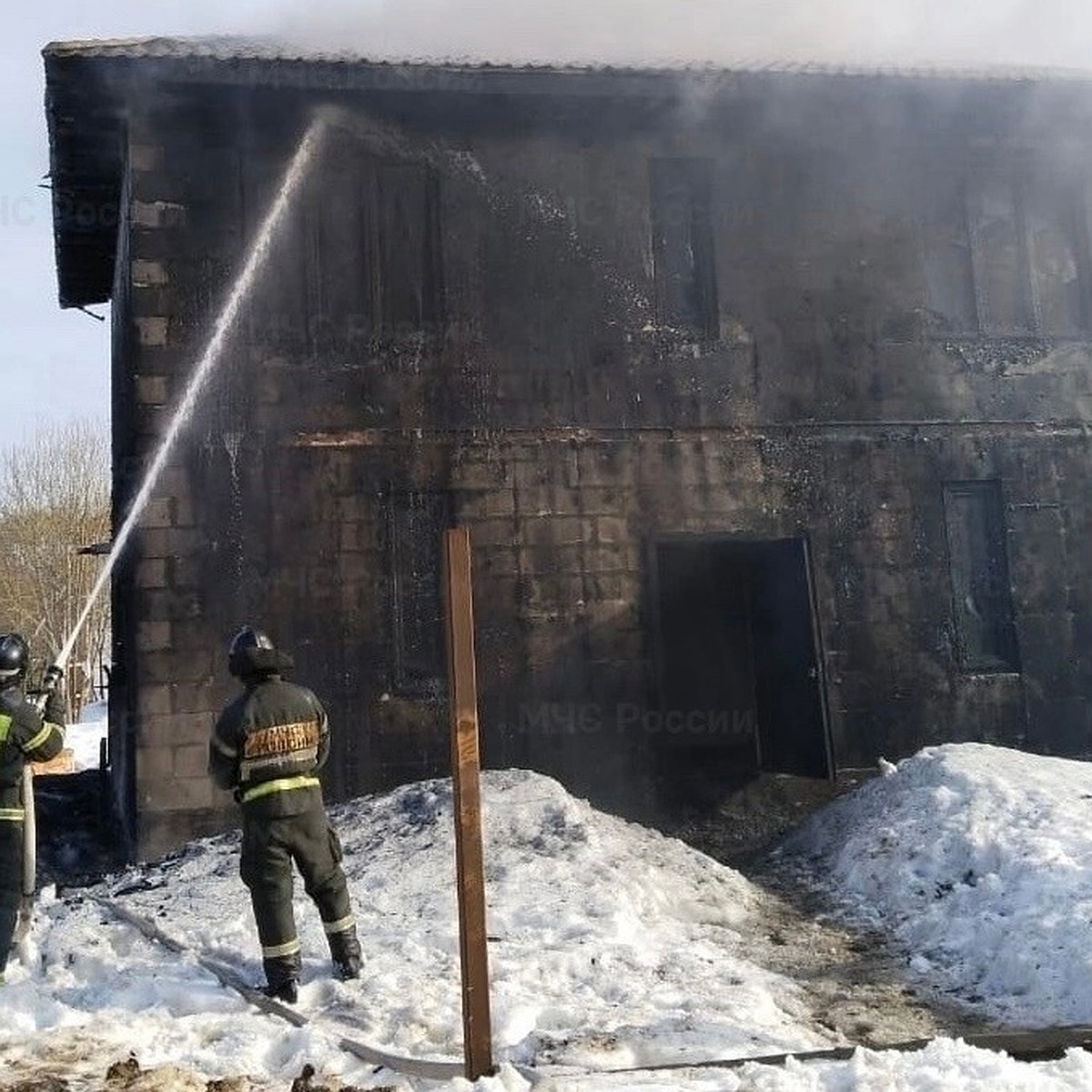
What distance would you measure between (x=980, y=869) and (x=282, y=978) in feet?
14.6

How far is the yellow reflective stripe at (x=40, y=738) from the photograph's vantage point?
5871 millimetres

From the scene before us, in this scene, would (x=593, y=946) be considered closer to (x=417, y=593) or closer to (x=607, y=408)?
(x=417, y=593)

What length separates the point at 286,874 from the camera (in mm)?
5379

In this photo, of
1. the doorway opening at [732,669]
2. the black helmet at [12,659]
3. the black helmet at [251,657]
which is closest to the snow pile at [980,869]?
the doorway opening at [732,669]

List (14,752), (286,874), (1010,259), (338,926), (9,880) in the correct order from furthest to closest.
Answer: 1. (1010,259)
2. (14,752)
3. (9,880)
4. (338,926)
5. (286,874)

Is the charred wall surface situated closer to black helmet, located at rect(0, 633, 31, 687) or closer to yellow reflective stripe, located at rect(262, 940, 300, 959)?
black helmet, located at rect(0, 633, 31, 687)

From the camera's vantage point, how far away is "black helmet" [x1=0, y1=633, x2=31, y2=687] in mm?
5977

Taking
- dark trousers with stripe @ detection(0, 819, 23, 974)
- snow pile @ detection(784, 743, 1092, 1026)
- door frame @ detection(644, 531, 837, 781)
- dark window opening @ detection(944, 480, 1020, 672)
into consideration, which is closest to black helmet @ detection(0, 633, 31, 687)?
dark trousers with stripe @ detection(0, 819, 23, 974)

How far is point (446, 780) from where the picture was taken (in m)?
8.84

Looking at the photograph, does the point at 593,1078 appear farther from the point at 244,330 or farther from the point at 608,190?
the point at 608,190

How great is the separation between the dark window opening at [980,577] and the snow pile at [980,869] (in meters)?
1.57

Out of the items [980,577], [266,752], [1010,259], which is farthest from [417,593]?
[1010,259]

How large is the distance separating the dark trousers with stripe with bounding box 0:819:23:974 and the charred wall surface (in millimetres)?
3301

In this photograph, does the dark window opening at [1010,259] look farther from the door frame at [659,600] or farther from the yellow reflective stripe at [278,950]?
the yellow reflective stripe at [278,950]
